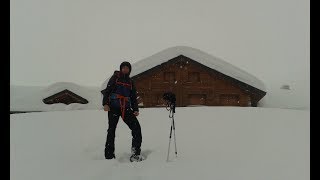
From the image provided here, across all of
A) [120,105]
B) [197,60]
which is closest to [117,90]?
[120,105]

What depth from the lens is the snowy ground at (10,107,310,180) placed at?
20.6ft

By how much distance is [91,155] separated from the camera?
7691mm

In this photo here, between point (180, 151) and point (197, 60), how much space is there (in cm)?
1429

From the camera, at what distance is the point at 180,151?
25.5ft

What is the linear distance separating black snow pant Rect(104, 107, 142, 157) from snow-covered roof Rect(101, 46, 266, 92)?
46.4ft

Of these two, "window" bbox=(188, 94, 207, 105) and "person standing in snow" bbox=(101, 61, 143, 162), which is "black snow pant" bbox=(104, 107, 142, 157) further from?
"window" bbox=(188, 94, 207, 105)

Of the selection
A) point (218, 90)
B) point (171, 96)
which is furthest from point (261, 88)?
point (171, 96)

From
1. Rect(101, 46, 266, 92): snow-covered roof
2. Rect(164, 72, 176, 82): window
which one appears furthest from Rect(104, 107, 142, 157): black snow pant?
Rect(164, 72, 176, 82): window

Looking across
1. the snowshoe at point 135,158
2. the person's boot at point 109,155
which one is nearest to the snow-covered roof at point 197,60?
the person's boot at point 109,155

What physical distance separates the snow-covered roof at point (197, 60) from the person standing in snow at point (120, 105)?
14.1 metres

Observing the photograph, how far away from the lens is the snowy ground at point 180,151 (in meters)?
6.29

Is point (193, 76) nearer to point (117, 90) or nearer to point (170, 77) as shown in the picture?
point (170, 77)

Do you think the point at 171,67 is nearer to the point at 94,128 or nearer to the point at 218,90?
the point at 218,90

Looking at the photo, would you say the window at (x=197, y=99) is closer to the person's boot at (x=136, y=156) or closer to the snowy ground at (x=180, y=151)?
the snowy ground at (x=180, y=151)
